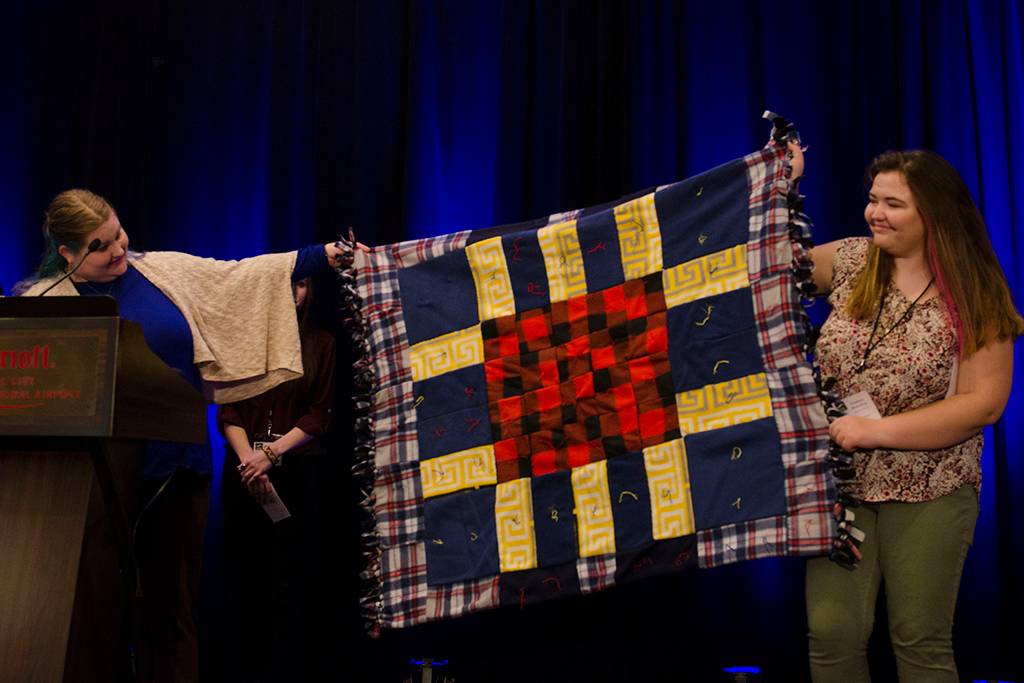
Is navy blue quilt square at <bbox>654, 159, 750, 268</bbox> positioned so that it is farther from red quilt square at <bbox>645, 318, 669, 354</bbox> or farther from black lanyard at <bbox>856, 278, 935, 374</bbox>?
black lanyard at <bbox>856, 278, 935, 374</bbox>

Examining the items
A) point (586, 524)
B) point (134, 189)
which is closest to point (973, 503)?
point (586, 524)

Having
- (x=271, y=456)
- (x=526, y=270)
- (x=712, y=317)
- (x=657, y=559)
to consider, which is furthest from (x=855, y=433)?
(x=271, y=456)

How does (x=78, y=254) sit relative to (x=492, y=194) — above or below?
below

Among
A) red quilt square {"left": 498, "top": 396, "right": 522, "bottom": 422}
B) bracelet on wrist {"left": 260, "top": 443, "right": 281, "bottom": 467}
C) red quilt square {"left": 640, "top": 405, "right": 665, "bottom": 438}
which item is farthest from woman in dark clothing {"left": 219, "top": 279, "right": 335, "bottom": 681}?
red quilt square {"left": 640, "top": 405, "right": 665, "bottom": 438}

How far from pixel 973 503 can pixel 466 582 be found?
1.11m

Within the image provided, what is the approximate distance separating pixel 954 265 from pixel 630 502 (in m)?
0.83

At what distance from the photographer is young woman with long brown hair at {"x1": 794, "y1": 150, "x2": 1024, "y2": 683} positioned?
1928 millimetres

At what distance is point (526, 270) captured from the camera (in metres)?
2.46

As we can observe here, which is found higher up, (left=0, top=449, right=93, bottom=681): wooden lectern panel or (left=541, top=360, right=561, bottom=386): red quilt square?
(left=541, top=360, right=561, bottom=386): red quilt square

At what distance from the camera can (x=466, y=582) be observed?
236 centimetres

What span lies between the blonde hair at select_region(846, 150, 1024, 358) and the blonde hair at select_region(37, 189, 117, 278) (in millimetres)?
1767

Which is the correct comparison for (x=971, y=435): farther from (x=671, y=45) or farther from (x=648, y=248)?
(x=671, y=45)

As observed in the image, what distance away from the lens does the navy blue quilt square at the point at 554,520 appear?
2.28m

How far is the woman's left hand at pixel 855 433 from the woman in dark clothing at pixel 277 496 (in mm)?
1692
